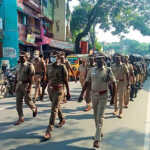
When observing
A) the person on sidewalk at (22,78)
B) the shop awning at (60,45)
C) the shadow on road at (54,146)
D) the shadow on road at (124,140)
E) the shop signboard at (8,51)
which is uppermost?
the shop awning at (60,45)

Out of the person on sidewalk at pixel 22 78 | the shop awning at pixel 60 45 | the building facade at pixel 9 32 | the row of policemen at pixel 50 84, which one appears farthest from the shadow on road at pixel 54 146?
the shop awning at pixel 60 45

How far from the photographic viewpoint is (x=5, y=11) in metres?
17.2

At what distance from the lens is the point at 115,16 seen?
3200 centimetres

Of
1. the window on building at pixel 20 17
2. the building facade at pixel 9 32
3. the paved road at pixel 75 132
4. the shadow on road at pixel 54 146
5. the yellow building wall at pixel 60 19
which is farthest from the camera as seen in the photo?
the yellow building wall at pixel 60 19

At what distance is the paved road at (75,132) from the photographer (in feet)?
14.9

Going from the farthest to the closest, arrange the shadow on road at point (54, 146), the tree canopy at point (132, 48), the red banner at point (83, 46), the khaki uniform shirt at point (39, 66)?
1. the tree canopy at point (132, 48)
2. the red banner at point (83, 46)
3. the khaki uniform shirt at point (39, 66)
4. the shadow on road at point (54, 146)

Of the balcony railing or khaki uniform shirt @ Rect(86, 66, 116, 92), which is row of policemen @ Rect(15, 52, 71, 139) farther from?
the balcony railing

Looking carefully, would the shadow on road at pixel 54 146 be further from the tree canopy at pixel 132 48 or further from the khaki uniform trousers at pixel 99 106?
the tree canopy at pixel 132 48

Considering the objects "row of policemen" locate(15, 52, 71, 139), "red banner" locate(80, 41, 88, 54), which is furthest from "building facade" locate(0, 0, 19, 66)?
"red banner" locate(80, 41, 88, 54)

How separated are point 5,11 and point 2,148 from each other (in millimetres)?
14922

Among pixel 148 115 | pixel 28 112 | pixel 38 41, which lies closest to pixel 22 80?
pixel 28 112

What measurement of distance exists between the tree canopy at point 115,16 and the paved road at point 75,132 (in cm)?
2155

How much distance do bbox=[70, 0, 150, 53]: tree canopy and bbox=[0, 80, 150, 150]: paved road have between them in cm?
2155

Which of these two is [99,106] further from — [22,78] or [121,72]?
[121,72]
